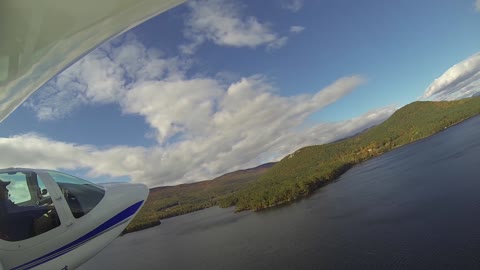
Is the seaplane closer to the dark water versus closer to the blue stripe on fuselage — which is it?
the blue stripe on fuselage

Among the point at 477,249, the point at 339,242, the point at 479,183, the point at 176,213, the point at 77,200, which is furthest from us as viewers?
the point at 176,213

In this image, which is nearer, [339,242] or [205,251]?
[339,242]

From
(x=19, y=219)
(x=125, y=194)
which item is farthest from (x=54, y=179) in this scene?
(x=125, y=194)

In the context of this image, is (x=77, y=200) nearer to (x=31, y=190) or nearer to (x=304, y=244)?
(x=31, y=190)

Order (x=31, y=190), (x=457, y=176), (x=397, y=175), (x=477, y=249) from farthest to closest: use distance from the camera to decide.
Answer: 1. (x=397, y=175)
2. (x=457, y=176)
3. (x=477, y=249)
4. (x=31, y=190)

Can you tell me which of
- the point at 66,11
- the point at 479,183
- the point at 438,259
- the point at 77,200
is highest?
the point at 66,11

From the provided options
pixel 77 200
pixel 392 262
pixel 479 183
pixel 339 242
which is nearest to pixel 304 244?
pixel 339 242

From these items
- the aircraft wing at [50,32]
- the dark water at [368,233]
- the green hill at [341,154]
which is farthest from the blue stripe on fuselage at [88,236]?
the green hill at [341,154]
